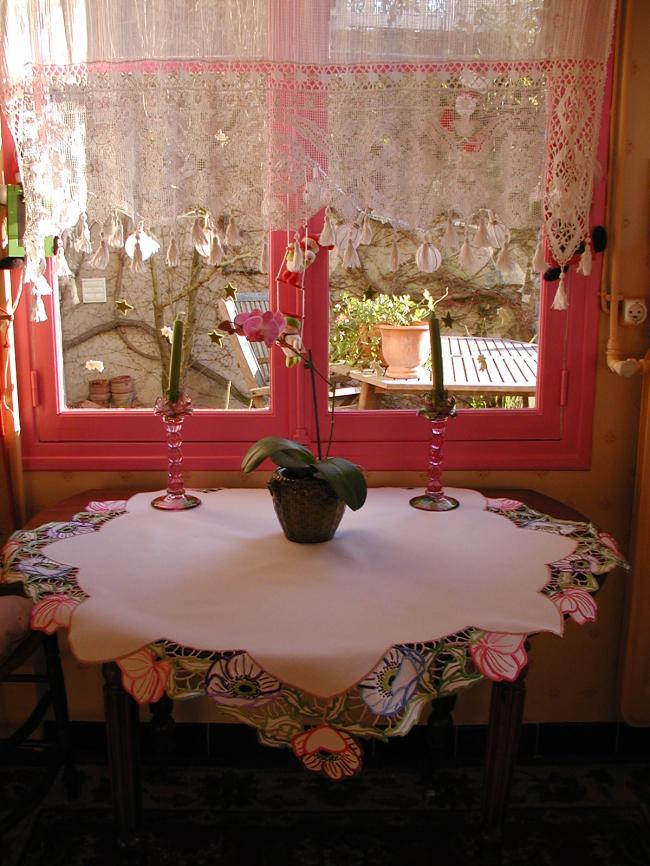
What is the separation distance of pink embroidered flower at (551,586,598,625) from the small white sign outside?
136 centimetres

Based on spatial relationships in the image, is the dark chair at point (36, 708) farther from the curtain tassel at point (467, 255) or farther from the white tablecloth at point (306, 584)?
the curtain tassel at point (467, 255)

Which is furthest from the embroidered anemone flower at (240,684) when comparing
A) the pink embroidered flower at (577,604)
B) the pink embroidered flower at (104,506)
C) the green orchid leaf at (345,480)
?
the pink embroidered flower at (104,506)

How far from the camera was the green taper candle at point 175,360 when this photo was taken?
1.80 metres

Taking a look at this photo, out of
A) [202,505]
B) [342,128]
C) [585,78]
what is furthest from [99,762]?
[585,78]

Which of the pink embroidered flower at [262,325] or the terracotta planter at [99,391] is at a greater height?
the pink embroidered flower at [262,325]

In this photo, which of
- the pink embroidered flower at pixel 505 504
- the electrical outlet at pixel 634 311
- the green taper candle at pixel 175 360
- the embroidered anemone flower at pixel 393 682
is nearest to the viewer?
the embroidered anemone flower at pixel 393 682

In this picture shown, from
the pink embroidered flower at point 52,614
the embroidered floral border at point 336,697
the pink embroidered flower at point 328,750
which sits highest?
the pink embroidered flower at point 52,614

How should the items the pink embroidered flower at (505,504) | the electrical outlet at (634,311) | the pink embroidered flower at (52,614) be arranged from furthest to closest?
the electrical outlet at (634,311), the pink embroidered flower at (505,504), the pink embroidered flower at (52,614)

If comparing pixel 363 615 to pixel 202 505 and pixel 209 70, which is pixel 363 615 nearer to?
pixel 202 505

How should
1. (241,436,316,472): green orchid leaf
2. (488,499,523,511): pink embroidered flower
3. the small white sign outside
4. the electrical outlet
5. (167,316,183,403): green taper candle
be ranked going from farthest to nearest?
the small white sign outside
the electrical outlet
(488,499,523,511): pink embroidered flower
(167,316,183,403): green taper candle
(241,436,316,472): green orchid leaf

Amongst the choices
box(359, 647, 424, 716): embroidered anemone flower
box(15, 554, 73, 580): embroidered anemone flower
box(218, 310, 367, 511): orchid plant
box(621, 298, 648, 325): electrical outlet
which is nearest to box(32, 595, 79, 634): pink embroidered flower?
box(15, 554, 73, 580): embroidered anemone flower

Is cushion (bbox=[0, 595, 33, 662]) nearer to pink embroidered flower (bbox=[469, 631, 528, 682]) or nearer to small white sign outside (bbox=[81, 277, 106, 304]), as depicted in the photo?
small white sign outside (bbox=[81, 277, 106, 304])

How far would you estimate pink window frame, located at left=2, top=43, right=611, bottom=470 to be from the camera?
2125 mm

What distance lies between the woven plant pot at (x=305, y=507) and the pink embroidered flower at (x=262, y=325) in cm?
28
